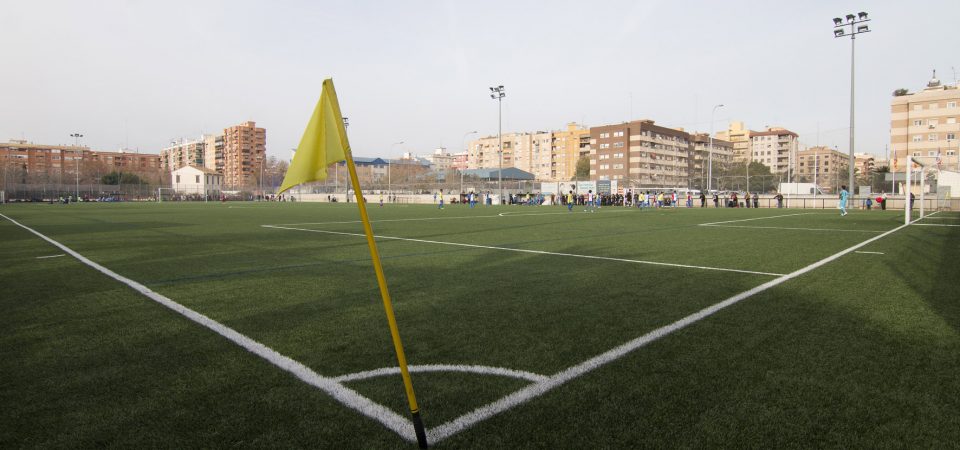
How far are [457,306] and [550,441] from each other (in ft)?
10.5

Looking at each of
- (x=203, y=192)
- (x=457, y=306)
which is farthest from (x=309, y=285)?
(x=203, y=192)

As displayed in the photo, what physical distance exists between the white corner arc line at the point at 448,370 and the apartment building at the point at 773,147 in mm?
155642

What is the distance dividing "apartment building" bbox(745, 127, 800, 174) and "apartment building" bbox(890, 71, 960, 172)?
6329 cm

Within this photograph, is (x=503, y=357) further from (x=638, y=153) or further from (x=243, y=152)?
(x=243, y=152)

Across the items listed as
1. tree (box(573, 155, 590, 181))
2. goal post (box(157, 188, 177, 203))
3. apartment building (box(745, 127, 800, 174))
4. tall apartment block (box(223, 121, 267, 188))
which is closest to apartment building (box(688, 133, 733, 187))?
apartment building (box(745, 127, 800, 174))

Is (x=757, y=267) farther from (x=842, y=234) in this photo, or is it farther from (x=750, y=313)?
(x=842, y=234)

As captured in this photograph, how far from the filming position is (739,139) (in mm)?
150750

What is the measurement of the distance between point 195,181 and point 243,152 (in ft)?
184

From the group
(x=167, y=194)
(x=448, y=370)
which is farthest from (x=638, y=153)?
(x=448, y=370)

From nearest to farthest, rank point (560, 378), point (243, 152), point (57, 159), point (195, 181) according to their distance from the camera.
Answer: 1. point (560, 378)
2. point (195, 181)
3. point (57, 159)
4. point (243, 152)

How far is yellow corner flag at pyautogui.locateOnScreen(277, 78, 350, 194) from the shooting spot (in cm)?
289

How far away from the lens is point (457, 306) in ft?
19.1

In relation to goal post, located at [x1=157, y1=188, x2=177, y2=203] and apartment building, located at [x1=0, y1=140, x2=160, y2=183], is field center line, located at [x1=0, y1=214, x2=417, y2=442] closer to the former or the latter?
goal post, located at [x1=157, y1=188, x2=177, y2=203]

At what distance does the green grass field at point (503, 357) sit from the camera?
2824 millimetres
